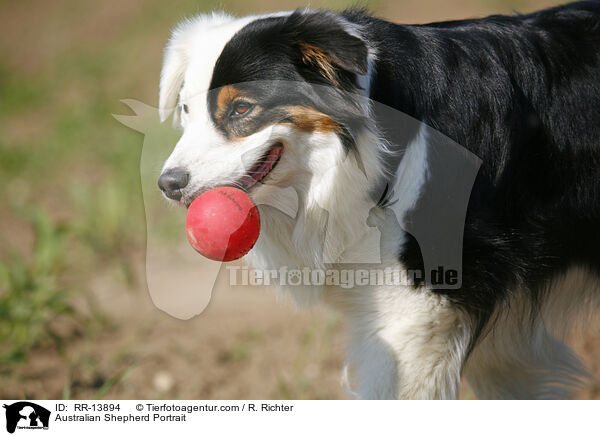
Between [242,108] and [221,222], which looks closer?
[221,222]

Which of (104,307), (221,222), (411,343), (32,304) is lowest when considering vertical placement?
(104,307)

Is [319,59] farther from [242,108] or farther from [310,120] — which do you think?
[242,108]

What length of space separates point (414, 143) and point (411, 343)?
0.75 meters

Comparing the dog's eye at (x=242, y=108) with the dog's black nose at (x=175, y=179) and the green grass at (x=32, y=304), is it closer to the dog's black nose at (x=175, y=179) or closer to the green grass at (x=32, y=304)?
the dog's black nose at (x=175, y=179)

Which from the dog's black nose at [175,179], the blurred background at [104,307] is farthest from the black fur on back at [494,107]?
the blurred background at [104,307]

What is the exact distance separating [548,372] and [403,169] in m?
1.33

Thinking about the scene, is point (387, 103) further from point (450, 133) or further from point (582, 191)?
point (582, 191)

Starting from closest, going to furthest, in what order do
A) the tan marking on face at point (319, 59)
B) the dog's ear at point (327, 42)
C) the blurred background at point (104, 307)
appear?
the dog's ear at point (327, 42) < the tan marking on face at point (319, 59) < the blurred background at point (104, 307)

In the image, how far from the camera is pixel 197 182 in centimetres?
→ 229

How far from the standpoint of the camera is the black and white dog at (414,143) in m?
2.34

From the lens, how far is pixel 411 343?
7.91ft

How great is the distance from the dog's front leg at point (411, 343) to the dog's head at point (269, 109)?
57 cm
